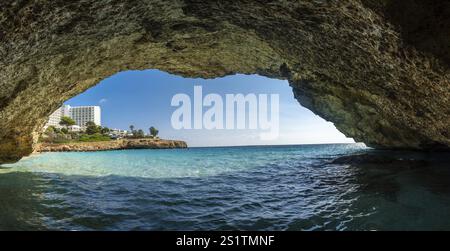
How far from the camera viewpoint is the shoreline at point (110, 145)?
79.8 meters

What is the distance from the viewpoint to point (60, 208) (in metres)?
9.02

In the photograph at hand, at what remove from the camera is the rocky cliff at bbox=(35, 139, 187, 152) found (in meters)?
79.8

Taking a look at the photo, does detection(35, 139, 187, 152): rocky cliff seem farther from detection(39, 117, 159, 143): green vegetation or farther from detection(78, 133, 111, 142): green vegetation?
detection(78, 133, 111, 142): green vegetation

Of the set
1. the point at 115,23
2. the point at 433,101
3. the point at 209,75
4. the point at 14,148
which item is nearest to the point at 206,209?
the point at 115,23

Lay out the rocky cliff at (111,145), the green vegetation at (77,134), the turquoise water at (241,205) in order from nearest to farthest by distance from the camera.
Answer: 1. the turquoise water at (241,205)
2. the rocky cliff at (111,145)
3. the green vegetation at (77,134)

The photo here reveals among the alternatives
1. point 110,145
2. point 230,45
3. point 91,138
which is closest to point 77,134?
point 91,138

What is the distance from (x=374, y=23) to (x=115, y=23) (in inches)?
298

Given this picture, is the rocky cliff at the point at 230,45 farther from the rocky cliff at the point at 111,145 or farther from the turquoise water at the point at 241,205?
the rocky cliff at the point at 111,145

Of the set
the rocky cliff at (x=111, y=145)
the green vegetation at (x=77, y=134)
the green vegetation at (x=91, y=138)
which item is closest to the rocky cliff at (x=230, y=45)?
the rocky cliff at (x=111, y=145)

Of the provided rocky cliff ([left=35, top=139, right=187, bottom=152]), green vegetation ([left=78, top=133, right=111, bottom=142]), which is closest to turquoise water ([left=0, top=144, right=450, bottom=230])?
rocky cliff ([left=35, top=139, right=187, bottom=152])

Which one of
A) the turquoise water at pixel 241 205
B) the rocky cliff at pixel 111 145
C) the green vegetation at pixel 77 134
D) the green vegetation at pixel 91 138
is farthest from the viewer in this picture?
the green vegetation at pixel 91 138

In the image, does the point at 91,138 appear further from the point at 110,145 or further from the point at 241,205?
the point at 241,205

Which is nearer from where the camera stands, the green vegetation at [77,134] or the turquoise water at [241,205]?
the turquoise water at [241,205]
